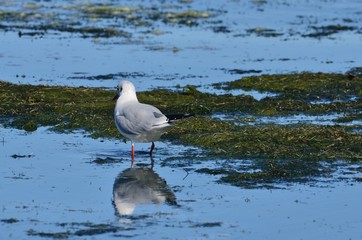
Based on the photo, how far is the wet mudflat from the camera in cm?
1101

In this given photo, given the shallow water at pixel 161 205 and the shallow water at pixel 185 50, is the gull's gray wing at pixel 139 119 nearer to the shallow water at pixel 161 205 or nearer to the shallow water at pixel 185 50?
the shallow water at pixel 161 205

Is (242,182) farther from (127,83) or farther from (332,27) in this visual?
(332,27)

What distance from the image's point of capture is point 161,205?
37.9ft

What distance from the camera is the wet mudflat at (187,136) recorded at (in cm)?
1101

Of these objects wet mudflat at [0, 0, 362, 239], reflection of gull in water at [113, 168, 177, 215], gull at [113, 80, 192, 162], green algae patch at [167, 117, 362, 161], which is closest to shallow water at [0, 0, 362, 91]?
wet mudflat at [0, 0, 362, 239]

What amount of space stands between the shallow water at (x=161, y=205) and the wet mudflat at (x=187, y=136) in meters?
0.02

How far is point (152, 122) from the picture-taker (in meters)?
13.9

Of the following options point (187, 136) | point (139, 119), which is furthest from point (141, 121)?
point (187, 136)

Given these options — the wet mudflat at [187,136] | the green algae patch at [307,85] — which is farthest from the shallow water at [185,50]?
the green algae patch at [307,85]

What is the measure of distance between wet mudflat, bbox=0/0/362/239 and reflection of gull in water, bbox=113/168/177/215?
0.03 metres

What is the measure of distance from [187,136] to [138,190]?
309 centimetres

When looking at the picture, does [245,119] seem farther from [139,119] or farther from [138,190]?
[138,190]

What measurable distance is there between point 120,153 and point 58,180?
191 centimetres

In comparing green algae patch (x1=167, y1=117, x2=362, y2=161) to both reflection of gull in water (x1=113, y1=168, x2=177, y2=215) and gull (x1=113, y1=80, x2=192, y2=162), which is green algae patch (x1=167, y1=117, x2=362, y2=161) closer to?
gull (x1=113, y1=80, x2=192, y2=162)
